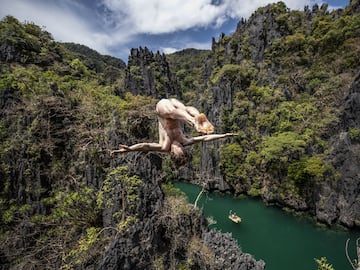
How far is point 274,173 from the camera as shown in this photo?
56.4ft

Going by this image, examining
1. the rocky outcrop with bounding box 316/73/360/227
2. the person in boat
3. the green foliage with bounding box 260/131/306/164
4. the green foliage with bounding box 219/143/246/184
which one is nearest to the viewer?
the person in boat

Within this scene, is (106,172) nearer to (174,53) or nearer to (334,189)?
(334,189)

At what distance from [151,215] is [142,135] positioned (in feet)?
8.60

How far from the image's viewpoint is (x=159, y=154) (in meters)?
7.18

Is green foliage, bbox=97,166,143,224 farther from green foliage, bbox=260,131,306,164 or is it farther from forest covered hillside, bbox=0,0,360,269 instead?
green foliage, bbox=260,131,306,164

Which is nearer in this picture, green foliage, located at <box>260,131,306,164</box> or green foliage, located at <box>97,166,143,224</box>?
green foliage, located at <box>97,166,143,224</box>

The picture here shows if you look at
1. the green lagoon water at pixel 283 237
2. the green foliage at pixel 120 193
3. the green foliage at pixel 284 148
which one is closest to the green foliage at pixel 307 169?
the green foliage at pixel 284 148

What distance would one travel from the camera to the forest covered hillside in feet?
19.3

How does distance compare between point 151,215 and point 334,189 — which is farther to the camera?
point 334,189

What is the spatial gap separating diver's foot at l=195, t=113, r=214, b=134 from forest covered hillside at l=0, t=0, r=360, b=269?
2.41 ft

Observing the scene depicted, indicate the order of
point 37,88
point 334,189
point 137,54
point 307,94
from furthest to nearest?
1. point 137,54
2. point 307,94
3. point 334,189
4. point 37,88

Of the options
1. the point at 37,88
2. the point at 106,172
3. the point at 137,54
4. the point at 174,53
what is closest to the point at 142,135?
the point at 106,172

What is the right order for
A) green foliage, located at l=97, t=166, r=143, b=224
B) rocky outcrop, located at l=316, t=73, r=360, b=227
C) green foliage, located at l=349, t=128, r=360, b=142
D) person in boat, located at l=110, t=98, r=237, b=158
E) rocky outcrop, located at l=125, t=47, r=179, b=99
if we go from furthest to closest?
rocky outcrop, located at l=125, t=47, r=179, b=99 → green foliage, located at l=349, t=128, r=360, b=142 → rocky outcrop, located at l=316, t=73, r=360, b=227 → green foliage, located at l=97, t=166, r=143, b=224 → person in boat, located at l=110, t=98, r=237, b=158

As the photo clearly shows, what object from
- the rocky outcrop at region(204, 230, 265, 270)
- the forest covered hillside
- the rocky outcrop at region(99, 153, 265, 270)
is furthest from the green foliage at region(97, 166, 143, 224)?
the rocky outcrop at region(204, 230, 265, 270)
